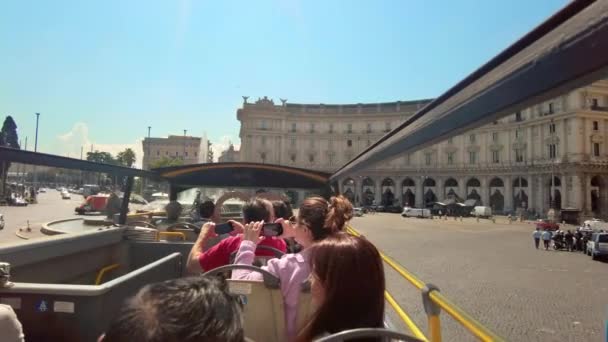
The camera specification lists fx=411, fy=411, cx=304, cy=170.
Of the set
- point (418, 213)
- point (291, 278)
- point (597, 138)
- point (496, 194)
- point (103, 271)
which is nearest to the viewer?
point (291, 278)

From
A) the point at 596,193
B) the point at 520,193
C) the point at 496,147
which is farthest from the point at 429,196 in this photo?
the point at 596,193

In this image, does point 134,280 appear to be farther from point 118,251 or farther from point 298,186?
point 298,186

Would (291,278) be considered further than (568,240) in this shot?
No

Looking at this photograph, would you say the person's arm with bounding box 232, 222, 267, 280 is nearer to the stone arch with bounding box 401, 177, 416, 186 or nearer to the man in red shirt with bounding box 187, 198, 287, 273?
the man in red shirt with bounding box 187, 198, 287, 273

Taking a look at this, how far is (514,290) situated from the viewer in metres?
14.6

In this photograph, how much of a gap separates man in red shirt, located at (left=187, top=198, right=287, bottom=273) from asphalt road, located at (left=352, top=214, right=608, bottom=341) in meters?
3.80

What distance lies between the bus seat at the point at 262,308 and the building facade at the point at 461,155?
196 feet

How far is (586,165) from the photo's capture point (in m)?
72.1

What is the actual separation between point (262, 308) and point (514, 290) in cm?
1466

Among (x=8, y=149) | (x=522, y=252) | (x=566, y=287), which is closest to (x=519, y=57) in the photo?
(x=8, y=149)

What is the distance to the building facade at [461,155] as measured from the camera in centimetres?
7319

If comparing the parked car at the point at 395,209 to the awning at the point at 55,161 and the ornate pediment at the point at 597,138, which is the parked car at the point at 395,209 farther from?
the awning at the point at 55,161

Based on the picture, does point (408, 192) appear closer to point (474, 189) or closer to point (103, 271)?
point (474, 189)

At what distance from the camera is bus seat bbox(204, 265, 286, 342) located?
2580 mm
